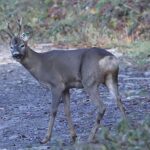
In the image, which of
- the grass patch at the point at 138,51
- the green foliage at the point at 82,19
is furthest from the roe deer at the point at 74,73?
the green foliage at the point at 82,19

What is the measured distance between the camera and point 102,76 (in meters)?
9.24

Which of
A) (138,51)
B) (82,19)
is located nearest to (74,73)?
(138,51)

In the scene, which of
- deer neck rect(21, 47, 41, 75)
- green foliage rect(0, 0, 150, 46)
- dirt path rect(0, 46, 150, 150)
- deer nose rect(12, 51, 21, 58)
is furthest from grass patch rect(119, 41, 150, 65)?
deer nose rect(12, 51, 21, 58)

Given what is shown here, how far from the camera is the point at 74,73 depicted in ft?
30.7

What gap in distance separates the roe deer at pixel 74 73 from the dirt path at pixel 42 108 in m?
0.36

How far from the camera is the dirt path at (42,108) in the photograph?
9.66 m

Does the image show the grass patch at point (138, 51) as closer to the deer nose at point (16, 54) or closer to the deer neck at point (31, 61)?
the deer neck at point (31, 61)

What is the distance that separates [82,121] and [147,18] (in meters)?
11.4

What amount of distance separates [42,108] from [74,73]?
9.54 feet

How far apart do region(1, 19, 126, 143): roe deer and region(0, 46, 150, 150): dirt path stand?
0.36m

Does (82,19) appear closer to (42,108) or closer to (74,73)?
(42,108)

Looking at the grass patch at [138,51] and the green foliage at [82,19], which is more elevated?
the grass patch at [138,51]

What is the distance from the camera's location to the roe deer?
361 inches

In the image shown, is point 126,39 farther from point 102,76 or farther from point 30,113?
point 102,76
